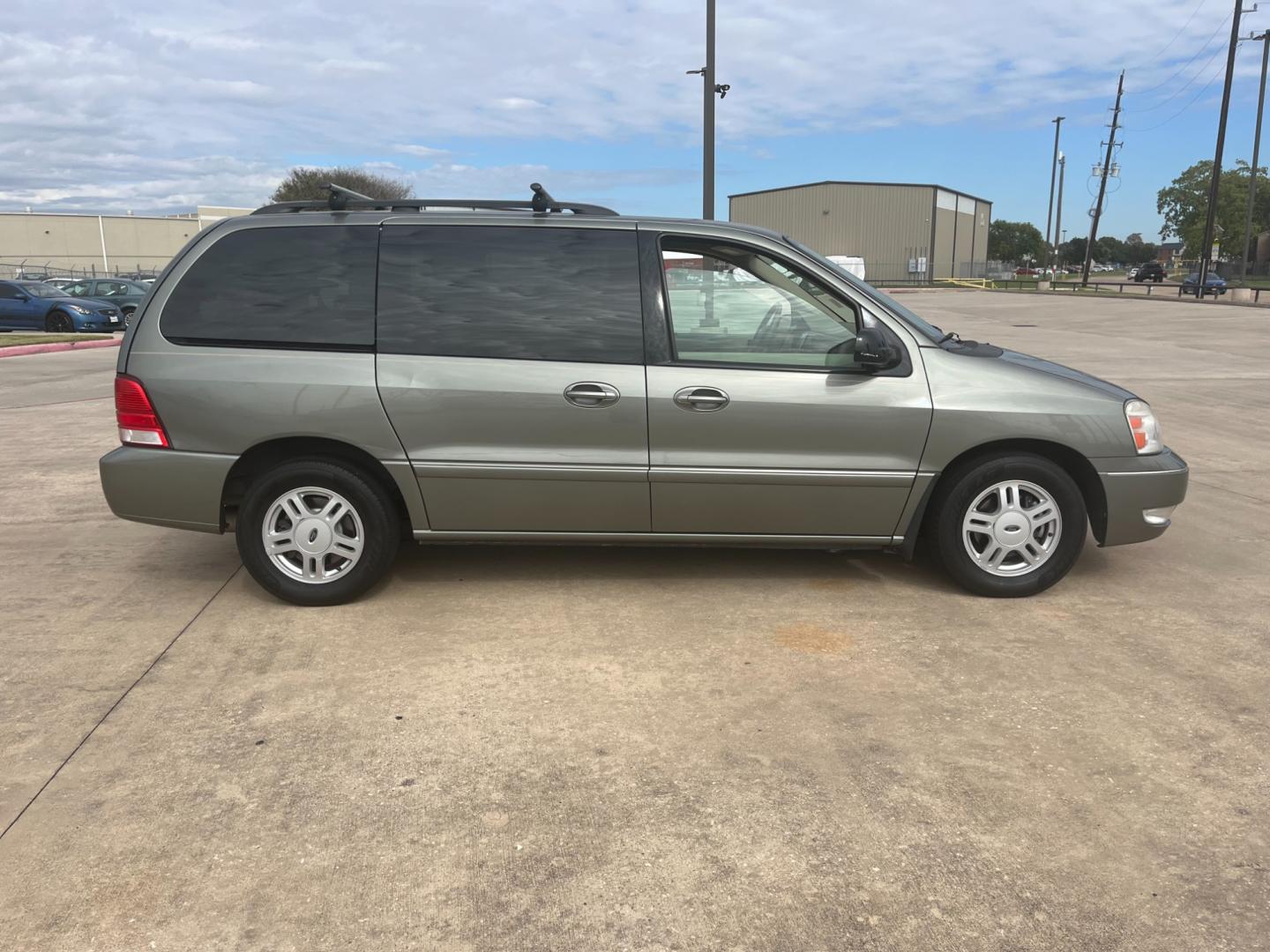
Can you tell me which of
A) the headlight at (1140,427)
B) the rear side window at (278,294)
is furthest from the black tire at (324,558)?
the headlight at (1140,427)

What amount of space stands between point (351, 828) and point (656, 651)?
1.59m

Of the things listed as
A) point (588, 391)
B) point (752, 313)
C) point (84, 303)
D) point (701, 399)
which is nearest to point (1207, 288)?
point (84, 303)

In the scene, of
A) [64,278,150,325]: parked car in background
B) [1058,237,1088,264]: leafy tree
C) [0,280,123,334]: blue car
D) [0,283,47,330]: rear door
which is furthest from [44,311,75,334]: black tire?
[1058,237,1088,264]: leafy tree

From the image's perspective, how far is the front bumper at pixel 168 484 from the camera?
4488mm

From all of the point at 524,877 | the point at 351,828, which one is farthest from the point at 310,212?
the point at 524,877

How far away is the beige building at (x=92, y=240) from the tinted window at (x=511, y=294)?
78.9 m

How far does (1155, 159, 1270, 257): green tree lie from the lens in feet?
294

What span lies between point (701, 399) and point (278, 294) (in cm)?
200

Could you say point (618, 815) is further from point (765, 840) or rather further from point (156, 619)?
point (156, 619)

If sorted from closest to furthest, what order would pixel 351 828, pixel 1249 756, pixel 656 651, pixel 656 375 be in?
pixel 351 828 → pixel 1249 756 → pixel 656 651 → pixel 656 375

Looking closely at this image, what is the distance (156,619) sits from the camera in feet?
14.9

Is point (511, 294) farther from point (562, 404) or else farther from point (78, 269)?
point (78, 269)

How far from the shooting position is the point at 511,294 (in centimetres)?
448

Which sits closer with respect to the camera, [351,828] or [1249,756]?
[351,828]
